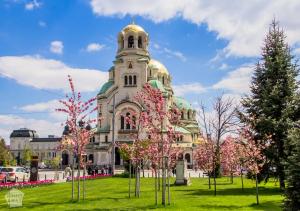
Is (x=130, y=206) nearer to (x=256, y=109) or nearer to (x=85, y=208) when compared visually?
(x=85, y=208)

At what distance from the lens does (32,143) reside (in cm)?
15550

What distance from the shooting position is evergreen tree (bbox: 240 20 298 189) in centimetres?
2822

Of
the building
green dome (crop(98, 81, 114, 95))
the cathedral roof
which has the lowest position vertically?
the building

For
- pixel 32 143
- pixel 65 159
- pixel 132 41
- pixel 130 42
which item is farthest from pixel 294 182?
pixel 32 143

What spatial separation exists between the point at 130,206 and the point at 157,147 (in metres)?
3.60

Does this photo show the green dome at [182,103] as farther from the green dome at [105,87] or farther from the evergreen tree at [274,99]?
the evergreen tree at [274,99]

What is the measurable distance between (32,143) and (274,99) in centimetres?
13763

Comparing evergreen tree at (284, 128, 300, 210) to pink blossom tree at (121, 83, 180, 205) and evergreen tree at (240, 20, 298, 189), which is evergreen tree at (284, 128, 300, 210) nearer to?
pink blossom tree at (121, 83, 180, 205)

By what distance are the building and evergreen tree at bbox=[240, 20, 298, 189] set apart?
429 ft

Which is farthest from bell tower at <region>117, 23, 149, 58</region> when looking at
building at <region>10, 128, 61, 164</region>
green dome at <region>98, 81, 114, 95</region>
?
building at <region>10, 128, 61, 164</region>

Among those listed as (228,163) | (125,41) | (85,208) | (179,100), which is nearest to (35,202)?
(85,208)

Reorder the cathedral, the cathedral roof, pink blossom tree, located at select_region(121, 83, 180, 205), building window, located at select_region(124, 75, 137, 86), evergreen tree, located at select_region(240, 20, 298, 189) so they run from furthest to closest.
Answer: the cathedral roof
building window, located at select_region(124, 75, 137, 86)
the cathedral
evergreen tree, located at select_region(240, 20, 298, 189)
pink blossom tree, located at select_region(121, 83, 180, 205)

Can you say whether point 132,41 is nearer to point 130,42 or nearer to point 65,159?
point 130,42

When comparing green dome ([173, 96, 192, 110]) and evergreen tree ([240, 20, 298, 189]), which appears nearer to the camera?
evergreen tree ([240, 20, 298, 189])
